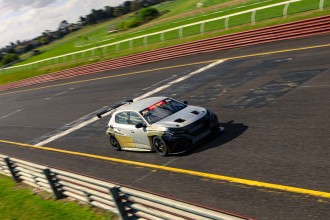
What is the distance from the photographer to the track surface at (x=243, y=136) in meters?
8.09

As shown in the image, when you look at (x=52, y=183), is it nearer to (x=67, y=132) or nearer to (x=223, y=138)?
(x=223, y=138)

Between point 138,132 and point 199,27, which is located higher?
point 199,27

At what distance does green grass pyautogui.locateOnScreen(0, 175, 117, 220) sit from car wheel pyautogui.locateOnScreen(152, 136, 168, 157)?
2.98 metres

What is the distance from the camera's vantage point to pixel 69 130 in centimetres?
1923

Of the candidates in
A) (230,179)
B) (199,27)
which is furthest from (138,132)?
(199,27)

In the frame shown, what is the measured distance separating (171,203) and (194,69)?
18231 mm

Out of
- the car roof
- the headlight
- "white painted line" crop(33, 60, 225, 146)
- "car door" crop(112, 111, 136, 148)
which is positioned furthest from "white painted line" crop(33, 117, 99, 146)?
the headlight

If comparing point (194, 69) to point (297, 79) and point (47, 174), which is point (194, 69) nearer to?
point (297, 79)

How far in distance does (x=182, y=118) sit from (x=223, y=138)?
145cm

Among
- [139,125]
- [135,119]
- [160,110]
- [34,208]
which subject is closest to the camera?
[34,208]

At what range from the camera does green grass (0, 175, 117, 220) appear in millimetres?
9398

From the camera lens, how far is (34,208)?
1095 centimetres

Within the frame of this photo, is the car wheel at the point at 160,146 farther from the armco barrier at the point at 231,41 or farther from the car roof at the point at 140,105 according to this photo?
the armco barrier at the point at 231,41

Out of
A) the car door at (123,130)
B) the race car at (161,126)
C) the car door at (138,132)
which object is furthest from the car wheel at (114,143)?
the car door at (138,132)
